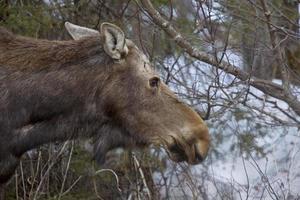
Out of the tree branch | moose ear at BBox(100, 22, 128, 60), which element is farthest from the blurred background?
moose ear at BBox(100, 22, 128, 60)

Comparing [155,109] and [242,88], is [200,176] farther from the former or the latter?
[155,109]

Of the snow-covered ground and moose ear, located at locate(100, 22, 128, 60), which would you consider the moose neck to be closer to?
moose ear, located at locate(100, 22, 128, 60)

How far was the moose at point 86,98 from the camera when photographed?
570 cm

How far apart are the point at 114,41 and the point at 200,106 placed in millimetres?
2292

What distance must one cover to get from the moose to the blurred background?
43.2 inches

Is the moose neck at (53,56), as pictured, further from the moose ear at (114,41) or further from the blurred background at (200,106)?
the blurred background at (200,106)

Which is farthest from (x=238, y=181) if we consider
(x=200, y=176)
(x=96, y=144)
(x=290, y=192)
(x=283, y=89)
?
(x=96, y=144)

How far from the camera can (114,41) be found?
5.63m

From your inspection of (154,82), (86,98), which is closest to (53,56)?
(86,98)

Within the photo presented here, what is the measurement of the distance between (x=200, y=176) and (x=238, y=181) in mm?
385

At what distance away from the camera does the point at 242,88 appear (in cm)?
726

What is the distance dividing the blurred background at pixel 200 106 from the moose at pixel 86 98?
1.10 meters

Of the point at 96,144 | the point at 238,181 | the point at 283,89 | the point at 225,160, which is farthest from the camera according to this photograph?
the point at 225,160

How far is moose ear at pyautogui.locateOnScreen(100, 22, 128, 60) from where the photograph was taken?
218 inches
